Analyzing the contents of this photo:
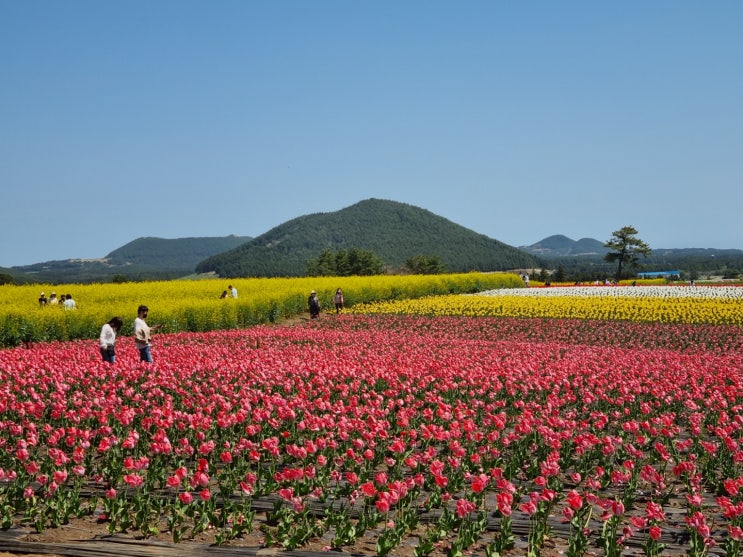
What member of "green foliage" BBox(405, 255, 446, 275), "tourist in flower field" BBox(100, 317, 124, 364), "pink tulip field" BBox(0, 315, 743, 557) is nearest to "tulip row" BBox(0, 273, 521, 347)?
"pink tulip field" BBox(0, 315, 743, 557)

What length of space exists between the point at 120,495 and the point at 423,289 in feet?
157

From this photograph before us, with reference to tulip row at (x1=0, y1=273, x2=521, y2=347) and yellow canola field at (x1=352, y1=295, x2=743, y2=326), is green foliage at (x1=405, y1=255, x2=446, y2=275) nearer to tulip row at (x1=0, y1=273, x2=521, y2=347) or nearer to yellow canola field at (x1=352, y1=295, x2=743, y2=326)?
tulip row at (x1=0, y1=273, x2=521, y2=347)

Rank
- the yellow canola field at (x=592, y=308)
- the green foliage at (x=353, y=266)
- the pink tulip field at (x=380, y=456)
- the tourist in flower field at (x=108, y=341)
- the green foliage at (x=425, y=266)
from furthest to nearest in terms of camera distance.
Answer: the green foliage at (x=425, y=266), the green foliage at (x=353, y=266), the yellow canola field at (x=592, y=308), the tourist in flower field at (x=108, y=341), the pink tulip field at (x=380, y=456)

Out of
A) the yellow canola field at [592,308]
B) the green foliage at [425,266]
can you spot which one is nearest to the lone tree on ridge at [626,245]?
the green foliage at [425,266]

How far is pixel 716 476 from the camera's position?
845 centimetres

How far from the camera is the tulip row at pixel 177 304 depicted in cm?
2559

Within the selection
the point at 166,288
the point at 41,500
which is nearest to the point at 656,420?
the point at 41,500

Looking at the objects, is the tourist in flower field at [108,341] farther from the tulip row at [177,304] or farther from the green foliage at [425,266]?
the green foliage at [425,266]

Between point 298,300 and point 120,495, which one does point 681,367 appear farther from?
point 298,300

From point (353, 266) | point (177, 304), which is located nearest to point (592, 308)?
point (177, 304)

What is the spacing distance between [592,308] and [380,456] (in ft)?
105

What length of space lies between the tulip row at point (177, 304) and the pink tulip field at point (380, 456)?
32.3 feet

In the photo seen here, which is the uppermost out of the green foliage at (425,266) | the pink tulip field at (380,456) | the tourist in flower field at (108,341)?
the green foliage at (425,266)

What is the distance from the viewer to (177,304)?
29.5 m
